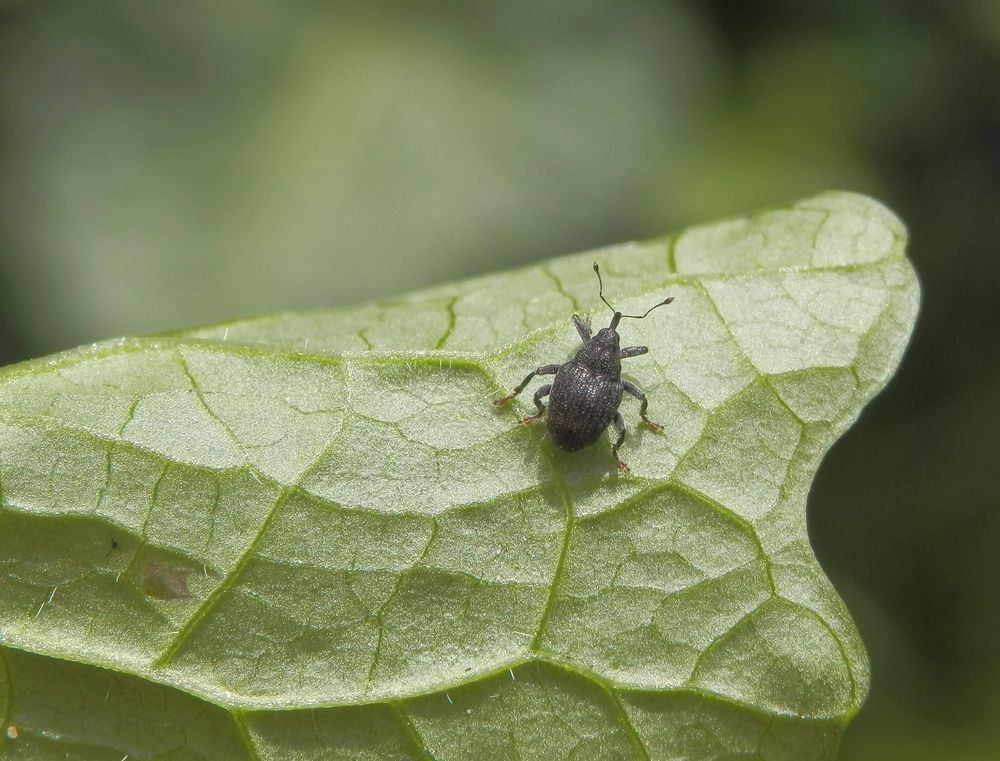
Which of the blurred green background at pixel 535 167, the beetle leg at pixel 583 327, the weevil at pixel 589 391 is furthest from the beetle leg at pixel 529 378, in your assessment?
the blurred green background at pixel 535 167

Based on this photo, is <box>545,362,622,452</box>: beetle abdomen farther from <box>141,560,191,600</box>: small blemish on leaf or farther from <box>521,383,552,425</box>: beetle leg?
<box>141,560,191,600</box>: small blemish on leaf

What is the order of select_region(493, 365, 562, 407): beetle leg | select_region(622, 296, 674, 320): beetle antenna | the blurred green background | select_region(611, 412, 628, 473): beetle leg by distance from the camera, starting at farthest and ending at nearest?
the blurred green background → select_region(622, 296, 674, 320): beetle antenna → select_region(493, 365, 562, 407): beetle leg → select_region(611, 412, 628, 473): beetle leg

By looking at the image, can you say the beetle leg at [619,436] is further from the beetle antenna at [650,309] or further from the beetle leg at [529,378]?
the beetle antenna at [650,309]

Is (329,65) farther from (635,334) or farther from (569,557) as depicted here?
(569,557)

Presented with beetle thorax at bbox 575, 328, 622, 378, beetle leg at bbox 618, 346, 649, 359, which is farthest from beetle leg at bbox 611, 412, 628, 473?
beetle leg at bbox 618, 346, 649, 359

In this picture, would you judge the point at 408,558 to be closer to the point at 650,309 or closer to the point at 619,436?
the point at 619,436

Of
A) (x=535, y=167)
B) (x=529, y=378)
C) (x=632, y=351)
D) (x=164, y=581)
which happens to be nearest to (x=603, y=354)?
(x=632, y=351)
